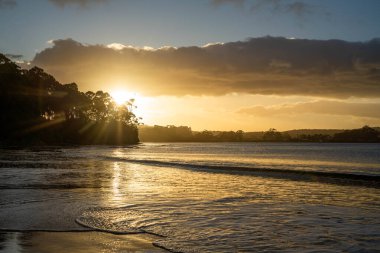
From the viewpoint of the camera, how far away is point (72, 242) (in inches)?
358

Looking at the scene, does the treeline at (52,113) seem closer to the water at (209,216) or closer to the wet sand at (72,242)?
the water at (209,216)

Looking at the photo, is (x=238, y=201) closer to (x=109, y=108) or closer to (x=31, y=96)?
(x=31, y=96)

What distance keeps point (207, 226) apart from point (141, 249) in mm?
2827

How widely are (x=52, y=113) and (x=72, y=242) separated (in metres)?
121

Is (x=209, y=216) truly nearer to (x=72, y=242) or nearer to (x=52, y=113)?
(x=72, y=242)

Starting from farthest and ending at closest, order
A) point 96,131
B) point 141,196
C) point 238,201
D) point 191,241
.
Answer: point 96,131
point 141,196
point 238,201
point 191,241

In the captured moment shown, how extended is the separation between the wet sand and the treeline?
9417cm

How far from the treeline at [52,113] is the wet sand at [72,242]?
94.2m

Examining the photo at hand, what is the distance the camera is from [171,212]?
13.1 metres

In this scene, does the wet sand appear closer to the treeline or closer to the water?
the water

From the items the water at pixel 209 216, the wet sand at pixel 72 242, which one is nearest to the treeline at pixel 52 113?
the water at pixel 209 216

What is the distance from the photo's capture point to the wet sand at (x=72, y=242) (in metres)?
8.44

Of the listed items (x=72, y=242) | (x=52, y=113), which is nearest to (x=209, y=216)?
(x=72, y=242)

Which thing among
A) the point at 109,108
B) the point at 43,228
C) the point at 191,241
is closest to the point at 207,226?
the point at 191,241
